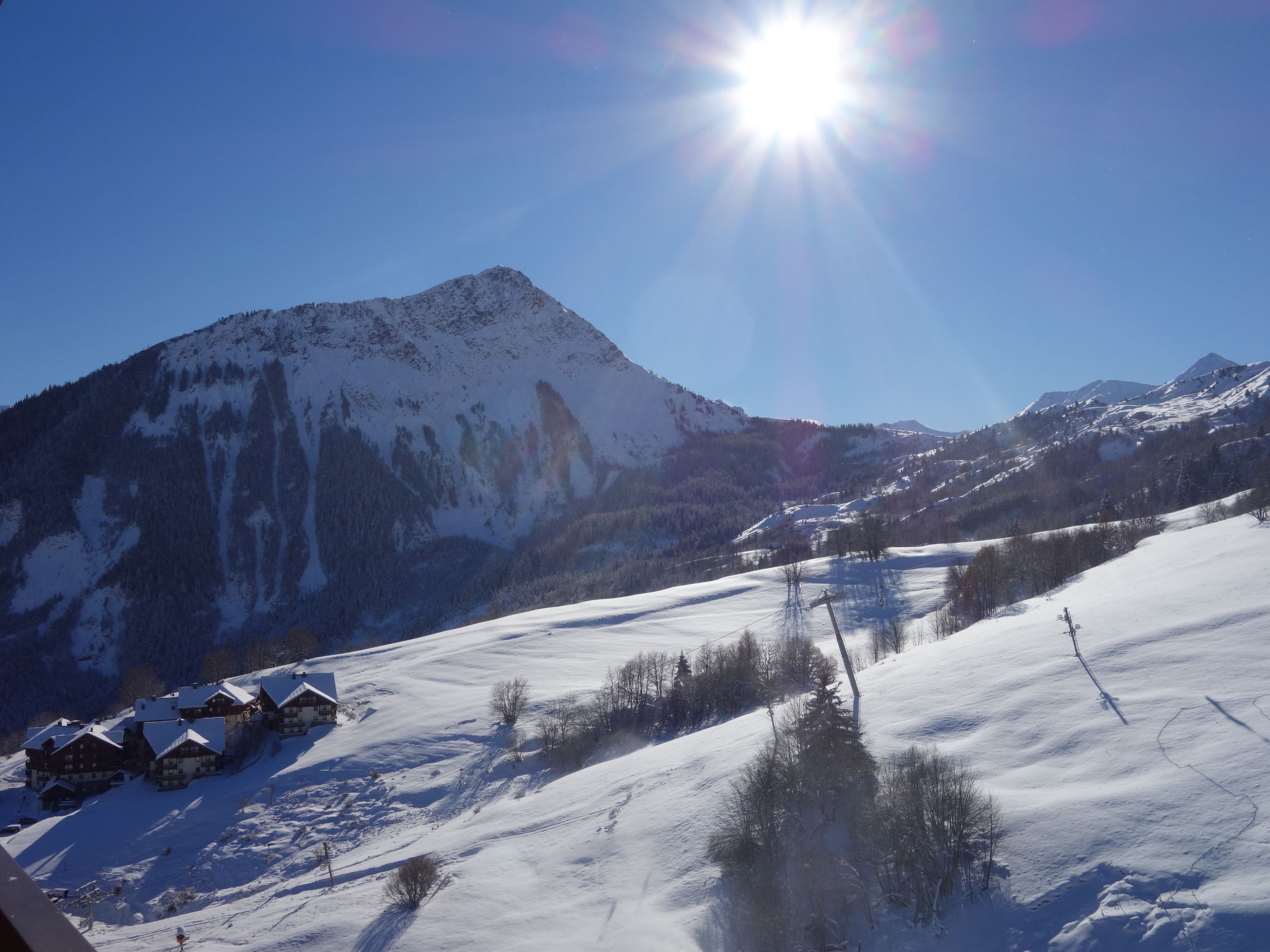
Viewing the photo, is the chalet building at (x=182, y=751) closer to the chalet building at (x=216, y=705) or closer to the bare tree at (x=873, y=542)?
the chalet building at (x=216, y=705)

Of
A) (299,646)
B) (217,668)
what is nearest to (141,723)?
(217,668)

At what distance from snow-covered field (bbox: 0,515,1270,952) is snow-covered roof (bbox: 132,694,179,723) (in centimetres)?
558

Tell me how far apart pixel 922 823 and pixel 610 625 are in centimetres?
5656

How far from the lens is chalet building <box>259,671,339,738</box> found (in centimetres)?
5300

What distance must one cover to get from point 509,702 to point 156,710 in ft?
98.9

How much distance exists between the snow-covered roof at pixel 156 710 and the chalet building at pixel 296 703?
7371mm

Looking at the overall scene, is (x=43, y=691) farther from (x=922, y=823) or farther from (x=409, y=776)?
(x=922, y=823)

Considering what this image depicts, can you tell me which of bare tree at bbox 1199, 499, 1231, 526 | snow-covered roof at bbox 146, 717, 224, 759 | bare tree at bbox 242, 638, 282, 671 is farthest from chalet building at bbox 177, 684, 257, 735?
bare tree at bbox 1199, 499, 1231, 526

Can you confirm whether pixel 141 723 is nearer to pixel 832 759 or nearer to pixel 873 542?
pixel 832 759

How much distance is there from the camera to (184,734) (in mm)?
49906

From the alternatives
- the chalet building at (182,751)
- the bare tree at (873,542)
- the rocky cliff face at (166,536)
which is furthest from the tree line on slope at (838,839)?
the rocky cliff face at (166,536)

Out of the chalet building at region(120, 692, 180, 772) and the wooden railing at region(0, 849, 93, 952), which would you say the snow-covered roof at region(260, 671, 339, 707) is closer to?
the chalet building at region(120, 692, 180, 772)

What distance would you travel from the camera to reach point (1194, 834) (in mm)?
14312

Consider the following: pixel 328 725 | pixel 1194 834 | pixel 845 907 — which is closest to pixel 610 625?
pixel 328 725
